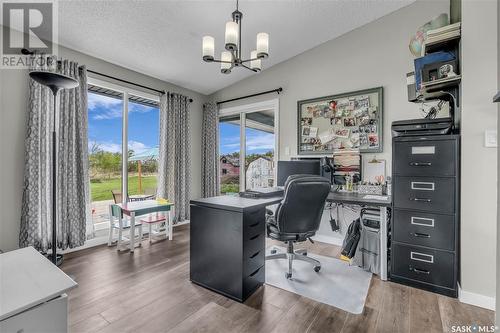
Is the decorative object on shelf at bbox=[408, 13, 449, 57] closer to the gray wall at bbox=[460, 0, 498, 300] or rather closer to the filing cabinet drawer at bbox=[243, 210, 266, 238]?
the gray wall at bbox=[460, 0, 498, 300]

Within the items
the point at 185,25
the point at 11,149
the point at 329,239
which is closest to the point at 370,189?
the point at 329,239

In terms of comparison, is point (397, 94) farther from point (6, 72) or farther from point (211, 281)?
point (6, 72)

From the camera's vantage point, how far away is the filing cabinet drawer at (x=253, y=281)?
1.93m

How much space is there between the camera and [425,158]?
6.91 ft

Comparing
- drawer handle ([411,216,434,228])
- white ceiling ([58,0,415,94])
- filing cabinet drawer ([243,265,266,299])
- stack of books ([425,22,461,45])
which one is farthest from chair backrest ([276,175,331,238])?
white ceiling ([58,0,415,94])

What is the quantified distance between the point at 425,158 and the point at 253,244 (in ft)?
5.55

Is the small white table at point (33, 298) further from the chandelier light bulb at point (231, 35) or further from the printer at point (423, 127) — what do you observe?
the printer at point (423, 127)

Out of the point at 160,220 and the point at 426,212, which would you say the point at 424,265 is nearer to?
the point at 426,212

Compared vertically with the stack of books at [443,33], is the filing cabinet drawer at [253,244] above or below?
below

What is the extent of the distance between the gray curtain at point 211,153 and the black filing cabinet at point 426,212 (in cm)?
307

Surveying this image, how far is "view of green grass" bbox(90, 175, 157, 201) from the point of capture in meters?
3.31

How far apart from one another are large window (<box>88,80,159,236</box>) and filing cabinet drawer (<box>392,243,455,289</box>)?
3.50 m

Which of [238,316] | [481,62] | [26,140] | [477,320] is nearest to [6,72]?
[26,140]

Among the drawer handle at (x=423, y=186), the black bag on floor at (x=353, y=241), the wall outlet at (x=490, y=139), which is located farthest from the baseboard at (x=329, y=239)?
the wall outlet at (x=490, y=139)
